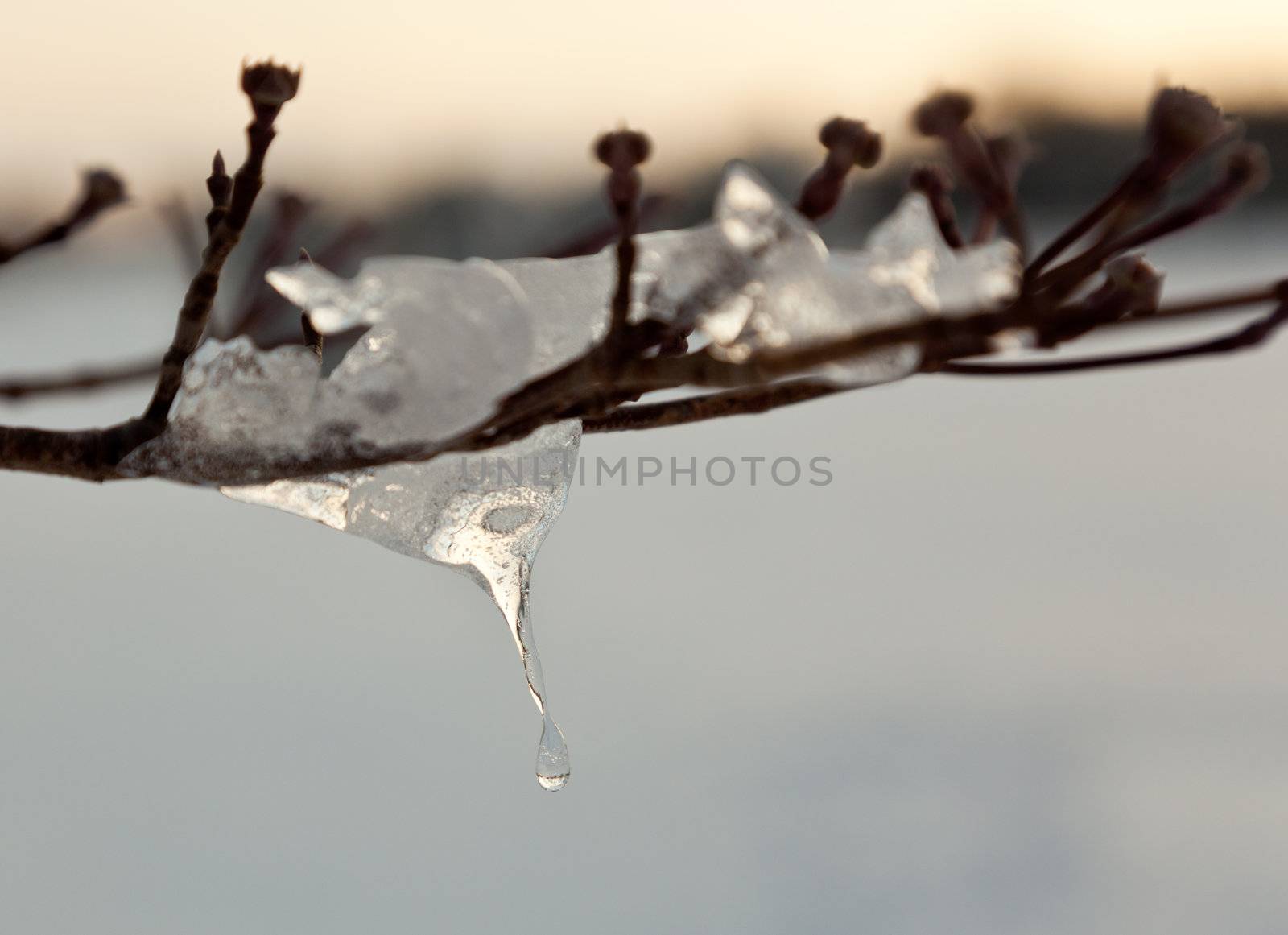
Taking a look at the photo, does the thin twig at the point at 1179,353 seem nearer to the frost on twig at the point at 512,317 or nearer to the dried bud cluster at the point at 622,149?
the frost on twig at the point at 512,317

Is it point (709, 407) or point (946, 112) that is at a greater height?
point (946, 112)

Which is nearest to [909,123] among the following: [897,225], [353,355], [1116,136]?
[897,225]

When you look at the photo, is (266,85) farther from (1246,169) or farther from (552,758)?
(552,758)

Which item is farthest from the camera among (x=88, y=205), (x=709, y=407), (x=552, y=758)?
(x=552, y=758)

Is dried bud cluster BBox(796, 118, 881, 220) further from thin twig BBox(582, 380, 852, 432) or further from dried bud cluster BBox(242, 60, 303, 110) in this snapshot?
dried bud cluster BBox(242, 60, 303, 110)

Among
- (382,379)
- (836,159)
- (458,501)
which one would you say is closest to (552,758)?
(458,501)

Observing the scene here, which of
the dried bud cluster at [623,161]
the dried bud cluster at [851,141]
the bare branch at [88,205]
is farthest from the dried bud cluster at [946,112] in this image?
the bare branch at [88,205]

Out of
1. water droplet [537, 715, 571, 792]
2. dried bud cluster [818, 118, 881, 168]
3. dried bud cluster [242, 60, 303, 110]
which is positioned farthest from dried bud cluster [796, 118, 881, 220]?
water droplet [537, 715, 571, 792]

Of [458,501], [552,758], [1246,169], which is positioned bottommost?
[552,758]

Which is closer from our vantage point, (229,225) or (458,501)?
(229,225)

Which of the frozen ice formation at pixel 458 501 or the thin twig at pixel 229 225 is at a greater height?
the thin twig at pixel 229 225
